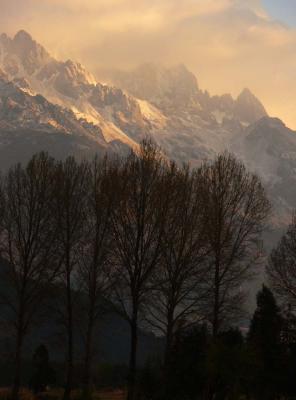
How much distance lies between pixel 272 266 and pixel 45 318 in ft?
64.6

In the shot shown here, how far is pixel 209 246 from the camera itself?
49656 millimetres

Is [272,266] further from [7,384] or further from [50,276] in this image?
[7,384]

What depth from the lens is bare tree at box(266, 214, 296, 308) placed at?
57125 millimetres

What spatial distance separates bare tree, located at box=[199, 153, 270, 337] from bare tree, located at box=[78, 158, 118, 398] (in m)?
6.91

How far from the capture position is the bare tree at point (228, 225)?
49.6m

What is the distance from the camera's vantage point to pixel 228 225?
51.2 metres

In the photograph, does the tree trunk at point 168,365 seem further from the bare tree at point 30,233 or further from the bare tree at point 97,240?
the bare tree at point 30,233

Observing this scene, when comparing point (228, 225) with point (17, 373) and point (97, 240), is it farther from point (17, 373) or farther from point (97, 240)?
point (17, 373)

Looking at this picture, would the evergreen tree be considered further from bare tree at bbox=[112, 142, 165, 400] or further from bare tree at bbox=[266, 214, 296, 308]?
bare tree at bbox=[112, 142, 165, 400]

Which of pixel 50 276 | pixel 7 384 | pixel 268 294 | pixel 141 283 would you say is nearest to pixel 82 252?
pixel 50 276

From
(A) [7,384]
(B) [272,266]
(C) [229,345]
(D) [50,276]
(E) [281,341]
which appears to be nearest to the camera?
(C) [229,345]

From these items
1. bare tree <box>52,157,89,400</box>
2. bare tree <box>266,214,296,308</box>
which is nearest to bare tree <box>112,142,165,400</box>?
bare tree <box>52,157,89,400</box>

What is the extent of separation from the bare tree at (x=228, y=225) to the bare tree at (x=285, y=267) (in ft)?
14.6

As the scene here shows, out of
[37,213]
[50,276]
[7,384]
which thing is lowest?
[7,384]
